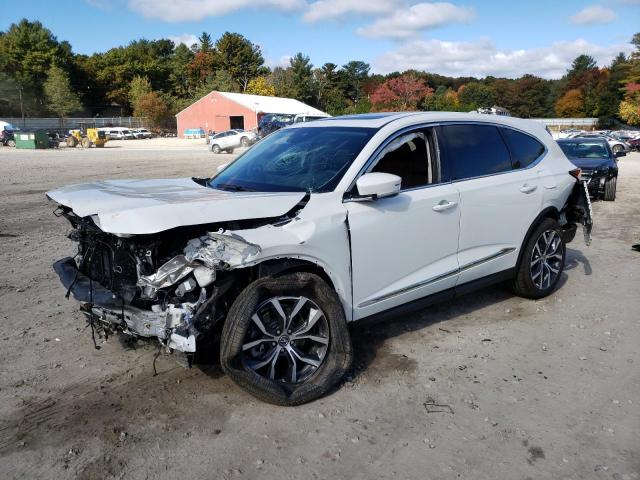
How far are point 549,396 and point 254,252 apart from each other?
223 cm

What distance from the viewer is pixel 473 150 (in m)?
4.66

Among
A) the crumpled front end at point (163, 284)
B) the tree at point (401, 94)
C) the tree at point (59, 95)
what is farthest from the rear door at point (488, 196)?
the tree at point (59, 95)

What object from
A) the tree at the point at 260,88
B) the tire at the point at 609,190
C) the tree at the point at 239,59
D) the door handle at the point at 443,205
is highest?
the tree at the point at 239,59

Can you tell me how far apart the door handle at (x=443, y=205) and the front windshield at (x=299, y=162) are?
755 mm

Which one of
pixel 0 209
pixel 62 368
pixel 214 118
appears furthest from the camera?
pixel 214 118

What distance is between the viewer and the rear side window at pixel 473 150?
14.6ft

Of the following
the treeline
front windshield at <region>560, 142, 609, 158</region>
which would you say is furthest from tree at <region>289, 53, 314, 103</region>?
front windshield at <region>560, 142, 609, 158</region>

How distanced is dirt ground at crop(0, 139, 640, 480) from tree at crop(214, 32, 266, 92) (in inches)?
3743

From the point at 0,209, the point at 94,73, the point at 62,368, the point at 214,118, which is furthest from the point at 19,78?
the point at 62,368

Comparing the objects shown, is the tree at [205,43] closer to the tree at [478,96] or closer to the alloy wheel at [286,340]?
the tree at [478,96]

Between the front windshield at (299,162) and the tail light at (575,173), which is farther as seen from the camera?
the tail light at (575,173)

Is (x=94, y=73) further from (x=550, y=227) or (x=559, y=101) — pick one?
(x=550, y=227)

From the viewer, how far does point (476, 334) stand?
467 cm

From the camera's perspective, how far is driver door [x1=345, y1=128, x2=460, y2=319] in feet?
12.2
